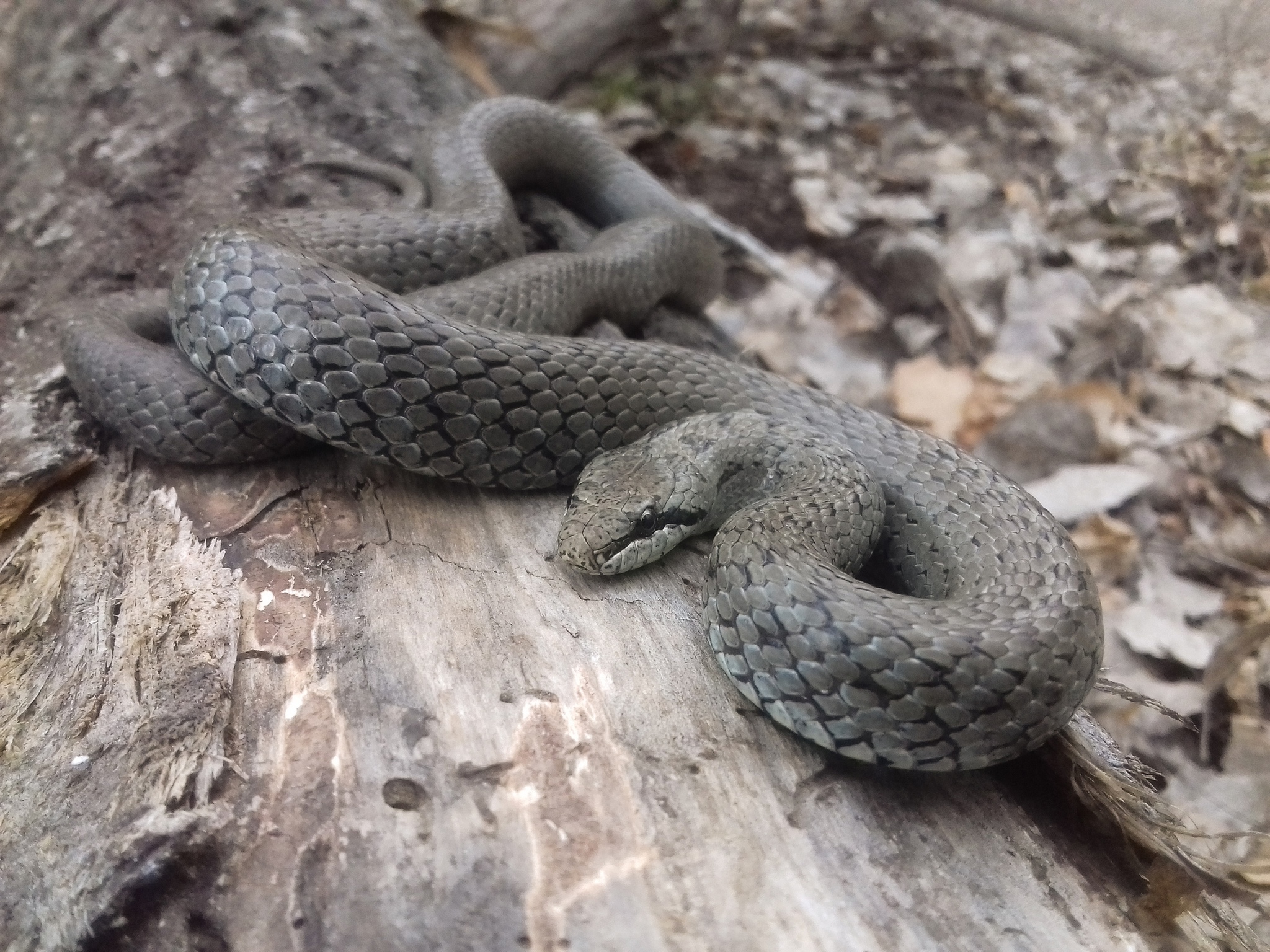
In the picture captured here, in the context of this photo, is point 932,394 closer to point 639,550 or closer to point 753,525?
point 753,525

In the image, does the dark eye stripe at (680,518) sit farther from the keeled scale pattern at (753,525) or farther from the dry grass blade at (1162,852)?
the dry grass blade at (1162,852)

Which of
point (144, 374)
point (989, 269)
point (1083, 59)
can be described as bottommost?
point (989, 269)

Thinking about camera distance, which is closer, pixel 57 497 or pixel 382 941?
pixel 382 941

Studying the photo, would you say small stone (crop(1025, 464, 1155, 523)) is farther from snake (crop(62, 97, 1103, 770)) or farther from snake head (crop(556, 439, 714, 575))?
snake head (crop(556, 439, 714, 575))

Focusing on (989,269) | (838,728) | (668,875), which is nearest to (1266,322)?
(989,269)

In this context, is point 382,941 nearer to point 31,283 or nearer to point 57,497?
point 57,497

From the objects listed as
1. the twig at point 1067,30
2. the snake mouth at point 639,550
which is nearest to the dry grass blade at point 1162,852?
the snake mouth at point 639,550
